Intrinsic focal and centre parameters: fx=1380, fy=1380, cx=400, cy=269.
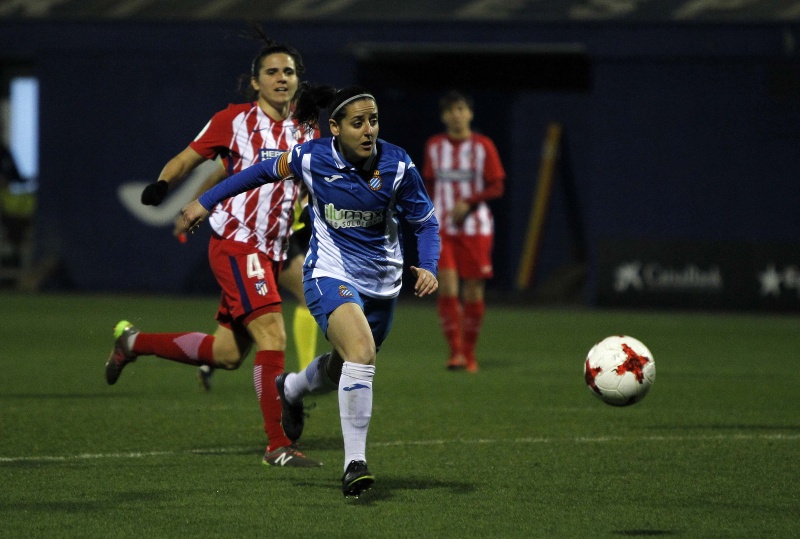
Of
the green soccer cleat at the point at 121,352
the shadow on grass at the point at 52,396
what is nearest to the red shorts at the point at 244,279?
the green soccer cleat at the point at 121,352

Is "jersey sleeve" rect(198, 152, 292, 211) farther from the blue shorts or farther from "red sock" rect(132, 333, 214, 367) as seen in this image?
"red sock" rect(132, 333, 214, 367)

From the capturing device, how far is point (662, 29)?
61.3 ft

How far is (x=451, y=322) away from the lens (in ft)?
37.8

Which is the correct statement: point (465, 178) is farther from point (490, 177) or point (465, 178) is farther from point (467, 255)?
point (467, 255)

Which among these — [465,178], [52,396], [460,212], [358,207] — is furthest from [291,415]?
[465,178]

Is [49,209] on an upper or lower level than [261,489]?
upper

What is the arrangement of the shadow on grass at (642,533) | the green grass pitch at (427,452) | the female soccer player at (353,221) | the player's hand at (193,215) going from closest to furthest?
the shadow on grass at (642,533) < the green grass pitch at (427,452) < the female soccer player at (353,221) < the player's hand at (193,215)

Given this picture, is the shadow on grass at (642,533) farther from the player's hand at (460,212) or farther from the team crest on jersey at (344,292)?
the player's hand at (460,212)

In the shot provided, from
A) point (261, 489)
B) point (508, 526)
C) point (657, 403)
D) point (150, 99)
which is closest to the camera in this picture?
point (508, 526)

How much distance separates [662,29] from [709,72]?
887 millimetres

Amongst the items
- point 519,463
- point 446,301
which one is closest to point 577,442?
point 519,463

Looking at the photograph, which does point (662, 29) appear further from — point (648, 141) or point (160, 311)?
point (160, 311)

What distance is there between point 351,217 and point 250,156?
1.13 m

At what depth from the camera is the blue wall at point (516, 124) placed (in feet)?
61.6
